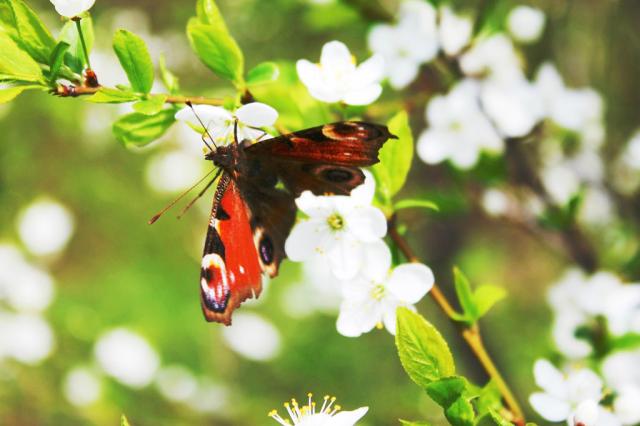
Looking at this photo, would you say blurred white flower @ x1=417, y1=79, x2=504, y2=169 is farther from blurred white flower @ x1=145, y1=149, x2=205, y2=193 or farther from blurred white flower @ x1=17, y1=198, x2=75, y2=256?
blurred white flower @ x1=17, y1=198, x2=75, y2=256

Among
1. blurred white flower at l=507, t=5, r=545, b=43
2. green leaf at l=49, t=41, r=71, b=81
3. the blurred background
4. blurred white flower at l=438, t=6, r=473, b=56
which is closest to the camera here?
green leaf at l=49, t=41, r=71, b=81

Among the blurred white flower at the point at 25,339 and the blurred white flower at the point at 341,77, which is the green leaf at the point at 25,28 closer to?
the blurred white flower at the point at 341,77

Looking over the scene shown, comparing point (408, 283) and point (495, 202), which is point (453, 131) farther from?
point (408, 283)

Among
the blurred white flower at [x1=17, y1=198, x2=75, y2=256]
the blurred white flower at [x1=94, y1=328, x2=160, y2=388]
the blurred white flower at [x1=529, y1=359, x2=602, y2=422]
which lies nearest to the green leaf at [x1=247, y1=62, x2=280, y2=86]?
the blurred white flower at [x1=529, y1=359, x2=602, y2=422]

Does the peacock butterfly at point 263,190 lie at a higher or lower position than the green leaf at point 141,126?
Result: lower

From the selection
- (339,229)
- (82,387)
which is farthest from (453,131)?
(82,387)

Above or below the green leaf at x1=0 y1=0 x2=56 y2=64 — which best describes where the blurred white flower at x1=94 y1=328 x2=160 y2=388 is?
above

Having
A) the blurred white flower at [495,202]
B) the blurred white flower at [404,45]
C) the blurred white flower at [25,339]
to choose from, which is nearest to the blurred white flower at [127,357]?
the blurred white flower at [25,339]
